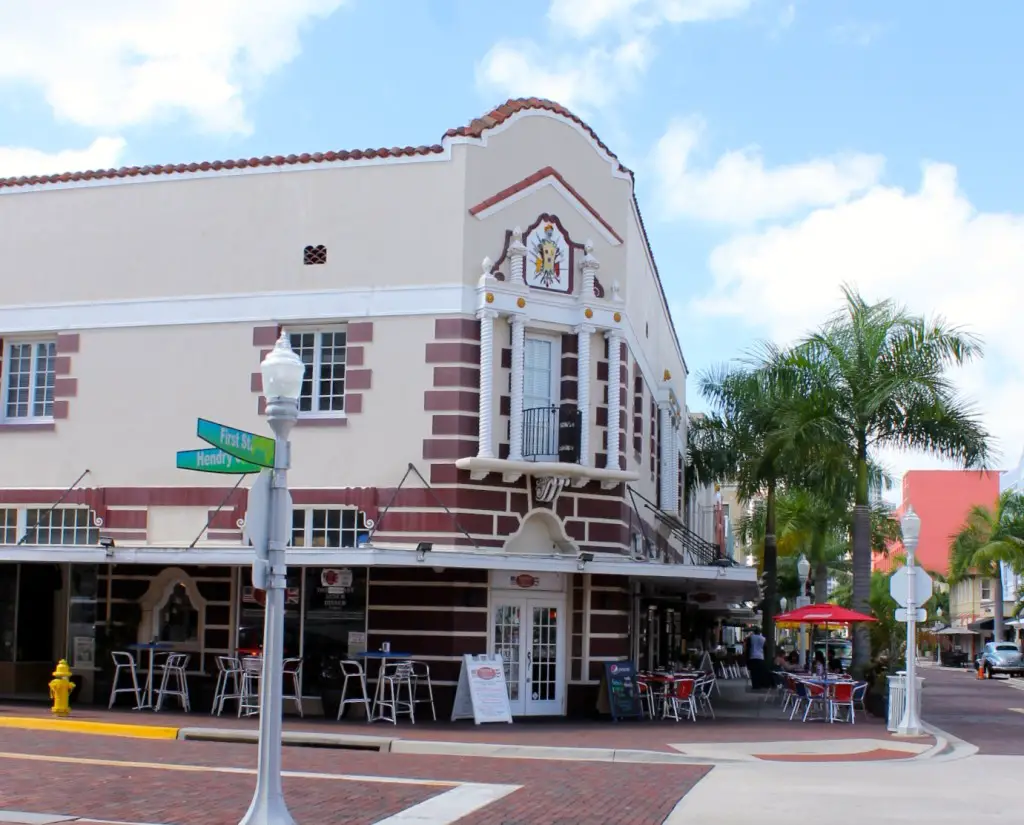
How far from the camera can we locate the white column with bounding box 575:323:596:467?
72.6ft

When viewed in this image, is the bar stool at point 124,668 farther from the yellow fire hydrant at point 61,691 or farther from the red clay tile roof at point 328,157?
the red clay tile roof at point 328,157

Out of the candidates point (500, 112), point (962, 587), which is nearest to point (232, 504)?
point (500, 112)

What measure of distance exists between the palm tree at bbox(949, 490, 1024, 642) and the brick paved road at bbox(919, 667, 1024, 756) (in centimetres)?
1799

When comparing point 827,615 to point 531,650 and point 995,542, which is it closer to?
point 531,650

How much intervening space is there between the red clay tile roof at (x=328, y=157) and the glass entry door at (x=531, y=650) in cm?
766

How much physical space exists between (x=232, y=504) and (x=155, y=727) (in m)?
4.33

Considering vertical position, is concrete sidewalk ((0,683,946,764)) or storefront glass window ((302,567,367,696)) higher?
storefront glass window ((302,567,367,696))

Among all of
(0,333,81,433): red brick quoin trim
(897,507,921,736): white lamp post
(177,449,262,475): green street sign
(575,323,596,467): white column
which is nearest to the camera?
(177,449,262,475): green street sign

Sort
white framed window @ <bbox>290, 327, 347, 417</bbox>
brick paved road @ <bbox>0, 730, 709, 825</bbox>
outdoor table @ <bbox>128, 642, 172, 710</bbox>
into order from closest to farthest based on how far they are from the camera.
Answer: brick paved road @ <bbox>0, 730, 709, 825</bbox>
outdoor table @ <bbox>128, 642, 172, 710</bbox>
white framed window @ <bbox>290, 327, 347, 417</bbox>

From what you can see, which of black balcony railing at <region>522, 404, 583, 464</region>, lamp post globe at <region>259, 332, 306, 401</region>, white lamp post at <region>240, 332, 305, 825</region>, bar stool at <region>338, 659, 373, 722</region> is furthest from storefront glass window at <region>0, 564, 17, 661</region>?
lamp post globe at <region>259, 332, 306, 401</region>

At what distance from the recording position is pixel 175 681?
74.1 feet

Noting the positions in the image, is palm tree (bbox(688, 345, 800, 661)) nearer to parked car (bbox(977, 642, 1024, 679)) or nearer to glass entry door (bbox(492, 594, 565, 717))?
glass entry door (bbox(492, 594, 565, 717))

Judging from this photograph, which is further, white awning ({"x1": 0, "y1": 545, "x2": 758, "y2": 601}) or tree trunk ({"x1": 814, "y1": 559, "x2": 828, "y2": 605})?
tree trunk ({"x1": 814, "y1": 559, "x2": 828, "y2": 605})

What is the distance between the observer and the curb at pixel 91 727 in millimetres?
18844
